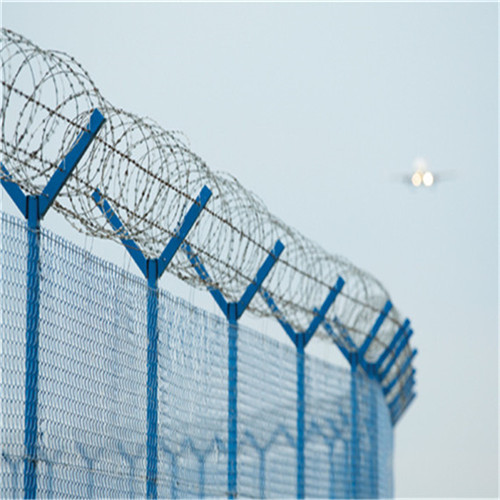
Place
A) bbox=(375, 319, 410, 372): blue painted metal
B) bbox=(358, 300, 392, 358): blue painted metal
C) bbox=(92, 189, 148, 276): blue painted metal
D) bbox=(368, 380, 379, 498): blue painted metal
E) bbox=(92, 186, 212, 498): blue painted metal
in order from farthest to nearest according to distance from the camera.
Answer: bbox=(375, 319, 410, 372): blue painted metal, bbox=(368, 380, 379, 498): blue painted metal, bbox=(358, 300, 392, 358): blue painted metal, bbox=(92, 186, 212, 498): blue painted metal, bbox=(92, 189, 148, 276): blue painted metal

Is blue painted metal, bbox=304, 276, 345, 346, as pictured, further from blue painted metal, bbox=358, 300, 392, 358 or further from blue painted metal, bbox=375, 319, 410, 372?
blue painted metal, bbox=375, 319, 410, 372

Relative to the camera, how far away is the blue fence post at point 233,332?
769 cm

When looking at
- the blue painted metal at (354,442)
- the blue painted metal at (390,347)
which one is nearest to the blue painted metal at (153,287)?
the blue painted metal at (354,442)

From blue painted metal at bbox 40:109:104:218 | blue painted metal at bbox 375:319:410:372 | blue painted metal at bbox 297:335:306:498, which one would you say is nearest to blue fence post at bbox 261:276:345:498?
blue painted metal at bbox 297:335:306:498

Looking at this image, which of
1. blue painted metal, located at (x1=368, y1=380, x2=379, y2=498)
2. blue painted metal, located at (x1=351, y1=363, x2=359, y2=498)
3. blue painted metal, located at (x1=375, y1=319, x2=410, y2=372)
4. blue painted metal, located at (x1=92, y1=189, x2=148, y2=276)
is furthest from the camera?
blue painted metal, located at (x1=375, y1=319, x2=410, y2=372)

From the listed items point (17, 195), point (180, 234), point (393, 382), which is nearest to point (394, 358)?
point (393, 382)

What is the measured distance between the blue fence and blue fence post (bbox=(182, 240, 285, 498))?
0.02m

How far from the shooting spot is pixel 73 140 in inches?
223

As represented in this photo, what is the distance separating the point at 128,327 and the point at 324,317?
3074 millimetres

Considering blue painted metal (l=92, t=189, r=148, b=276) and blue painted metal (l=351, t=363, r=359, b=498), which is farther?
blue painted metal (l=351, t=363, r=359, b=498)

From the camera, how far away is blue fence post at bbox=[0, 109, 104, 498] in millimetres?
5297

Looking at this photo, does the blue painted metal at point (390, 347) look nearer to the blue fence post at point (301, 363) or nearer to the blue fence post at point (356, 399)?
the blue fence post at point (356, 399)

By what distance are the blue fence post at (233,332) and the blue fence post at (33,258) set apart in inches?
71.0

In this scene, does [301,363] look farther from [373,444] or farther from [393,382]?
[393,382]
